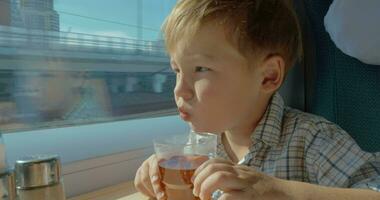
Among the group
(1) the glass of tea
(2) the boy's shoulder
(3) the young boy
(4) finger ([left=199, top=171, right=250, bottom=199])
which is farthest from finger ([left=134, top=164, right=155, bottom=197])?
(2) the boy's shoulder

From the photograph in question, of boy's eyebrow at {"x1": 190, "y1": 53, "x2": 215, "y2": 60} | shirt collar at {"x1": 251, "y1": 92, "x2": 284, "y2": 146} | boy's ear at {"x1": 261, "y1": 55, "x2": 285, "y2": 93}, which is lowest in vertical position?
shirt collar at {"x1": 251, "y1": 92, "x2": 284, "y2": 146}

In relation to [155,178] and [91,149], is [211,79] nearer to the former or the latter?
[155,178]

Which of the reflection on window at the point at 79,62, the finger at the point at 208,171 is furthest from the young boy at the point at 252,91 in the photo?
the reflection on window at the point at 79,62

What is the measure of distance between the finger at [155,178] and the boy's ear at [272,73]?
29 centimetres

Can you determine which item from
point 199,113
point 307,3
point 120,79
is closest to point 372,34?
point 307,3

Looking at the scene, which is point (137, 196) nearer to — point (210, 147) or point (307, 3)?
point (210, 147)

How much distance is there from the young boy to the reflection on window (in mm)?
255

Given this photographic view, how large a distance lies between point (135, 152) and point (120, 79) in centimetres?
20

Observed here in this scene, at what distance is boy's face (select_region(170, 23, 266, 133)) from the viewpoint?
0.77 m

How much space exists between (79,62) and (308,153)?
55 cm

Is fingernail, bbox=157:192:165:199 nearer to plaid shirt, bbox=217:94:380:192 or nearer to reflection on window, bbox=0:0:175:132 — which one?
plaid shirt, bbox=217:94:380:192

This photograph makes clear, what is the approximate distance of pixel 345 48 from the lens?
107 cm

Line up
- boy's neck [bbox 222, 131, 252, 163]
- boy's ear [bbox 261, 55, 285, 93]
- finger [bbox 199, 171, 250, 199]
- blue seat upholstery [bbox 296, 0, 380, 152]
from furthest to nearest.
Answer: blue seat upholstery [bbox 296, 0, 380, 152]
boy's neck [bbox 222, 131, 252, 163]
boy's ear [bbox 261, 55, 285, 93]
finger [bbox 199, 171, 250, 199]

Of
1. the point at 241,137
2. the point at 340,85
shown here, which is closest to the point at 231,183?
the point at 241,137
